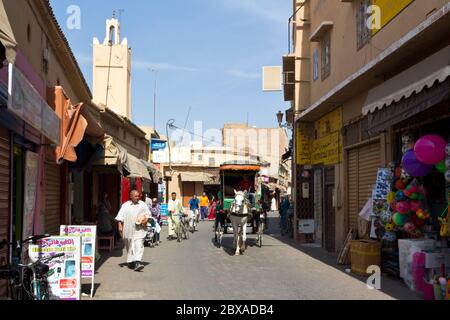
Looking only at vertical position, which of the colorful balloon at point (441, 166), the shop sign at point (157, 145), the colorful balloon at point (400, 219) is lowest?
the colorful balloon at point (400, 219)

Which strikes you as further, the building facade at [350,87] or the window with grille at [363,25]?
the window with grille at [363,25]

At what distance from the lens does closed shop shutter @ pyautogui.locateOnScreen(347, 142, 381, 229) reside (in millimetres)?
13539

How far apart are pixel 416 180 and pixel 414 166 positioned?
24.6 inches

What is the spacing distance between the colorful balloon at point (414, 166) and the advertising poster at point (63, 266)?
5.57m

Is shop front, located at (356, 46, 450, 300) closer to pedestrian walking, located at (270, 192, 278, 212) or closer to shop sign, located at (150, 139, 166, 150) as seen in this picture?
shop sign, located at (150, 139, 166, 150)

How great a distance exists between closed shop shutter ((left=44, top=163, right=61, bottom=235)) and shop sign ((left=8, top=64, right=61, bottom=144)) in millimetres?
3071

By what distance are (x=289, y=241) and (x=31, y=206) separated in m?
12.8

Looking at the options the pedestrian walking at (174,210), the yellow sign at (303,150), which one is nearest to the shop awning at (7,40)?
the yellow sign at (303,150)

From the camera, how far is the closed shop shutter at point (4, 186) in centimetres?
821

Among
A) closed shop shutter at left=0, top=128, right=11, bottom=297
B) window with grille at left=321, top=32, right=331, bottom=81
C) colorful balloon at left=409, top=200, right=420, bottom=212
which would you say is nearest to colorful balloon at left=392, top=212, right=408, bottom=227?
colorful balloon at left=409, top=200, right=420, bottom=212

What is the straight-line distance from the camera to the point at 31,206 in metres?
9.66

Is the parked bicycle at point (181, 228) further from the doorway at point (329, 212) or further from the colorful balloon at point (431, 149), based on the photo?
the colorful balloon at point (431, 149)
